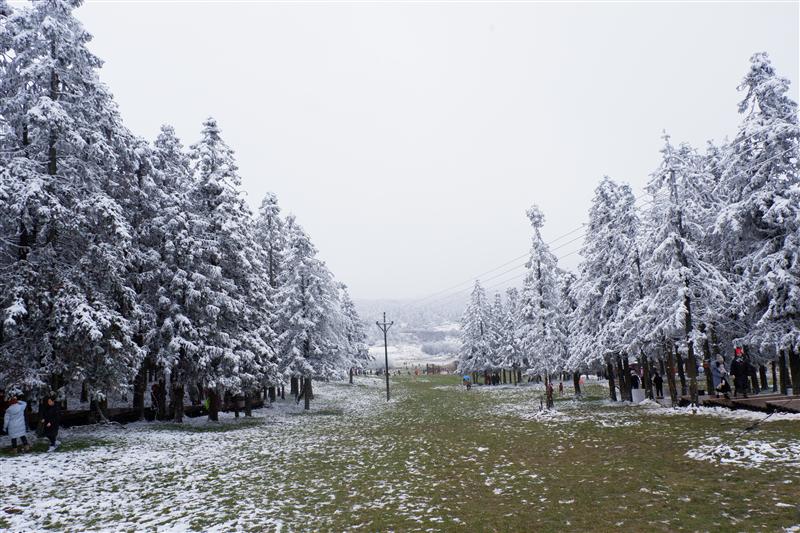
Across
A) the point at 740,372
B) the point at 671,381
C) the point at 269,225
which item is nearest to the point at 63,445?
the point at 269,225

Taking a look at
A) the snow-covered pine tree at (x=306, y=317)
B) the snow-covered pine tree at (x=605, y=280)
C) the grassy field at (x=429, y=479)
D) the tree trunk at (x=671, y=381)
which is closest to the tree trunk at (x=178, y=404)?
the grassy field at (x=429, y=479)

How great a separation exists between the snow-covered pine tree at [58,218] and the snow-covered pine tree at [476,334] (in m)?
49.4

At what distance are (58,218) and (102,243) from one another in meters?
2.03

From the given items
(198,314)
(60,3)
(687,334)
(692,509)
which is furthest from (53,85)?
(687,334)

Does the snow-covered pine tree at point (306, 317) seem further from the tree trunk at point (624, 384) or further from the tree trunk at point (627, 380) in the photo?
the tree trunk at point (627, 380)

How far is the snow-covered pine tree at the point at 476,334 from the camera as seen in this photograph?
64062 mm

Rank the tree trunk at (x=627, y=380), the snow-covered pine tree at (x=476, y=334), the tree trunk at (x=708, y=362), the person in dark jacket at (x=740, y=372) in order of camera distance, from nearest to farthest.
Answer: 1. the person in dark jacket at (x=740, y=372)
2. the tree trunk at (x=708, y=362)
3. the tree trunk at (x=627, y=380)
4. the snow-covered pine tree at (x=476, y=334)

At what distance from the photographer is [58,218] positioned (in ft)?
58.3

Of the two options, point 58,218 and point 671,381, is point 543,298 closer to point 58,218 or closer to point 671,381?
point 671,381

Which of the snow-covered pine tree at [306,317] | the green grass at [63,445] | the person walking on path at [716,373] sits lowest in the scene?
the green grass at [63,445]

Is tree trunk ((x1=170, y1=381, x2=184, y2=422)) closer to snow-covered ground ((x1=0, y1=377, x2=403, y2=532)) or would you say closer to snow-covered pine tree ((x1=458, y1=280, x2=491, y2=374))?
snow-covered ground ((x1=0, y1=377, x2=403, y2=532))

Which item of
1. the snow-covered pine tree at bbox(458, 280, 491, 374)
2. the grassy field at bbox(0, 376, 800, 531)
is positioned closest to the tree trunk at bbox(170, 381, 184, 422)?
the grassy field at bbox(0, 376, 800, 531)

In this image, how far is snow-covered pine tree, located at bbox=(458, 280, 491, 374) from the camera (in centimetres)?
6406

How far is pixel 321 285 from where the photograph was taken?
122 feet
